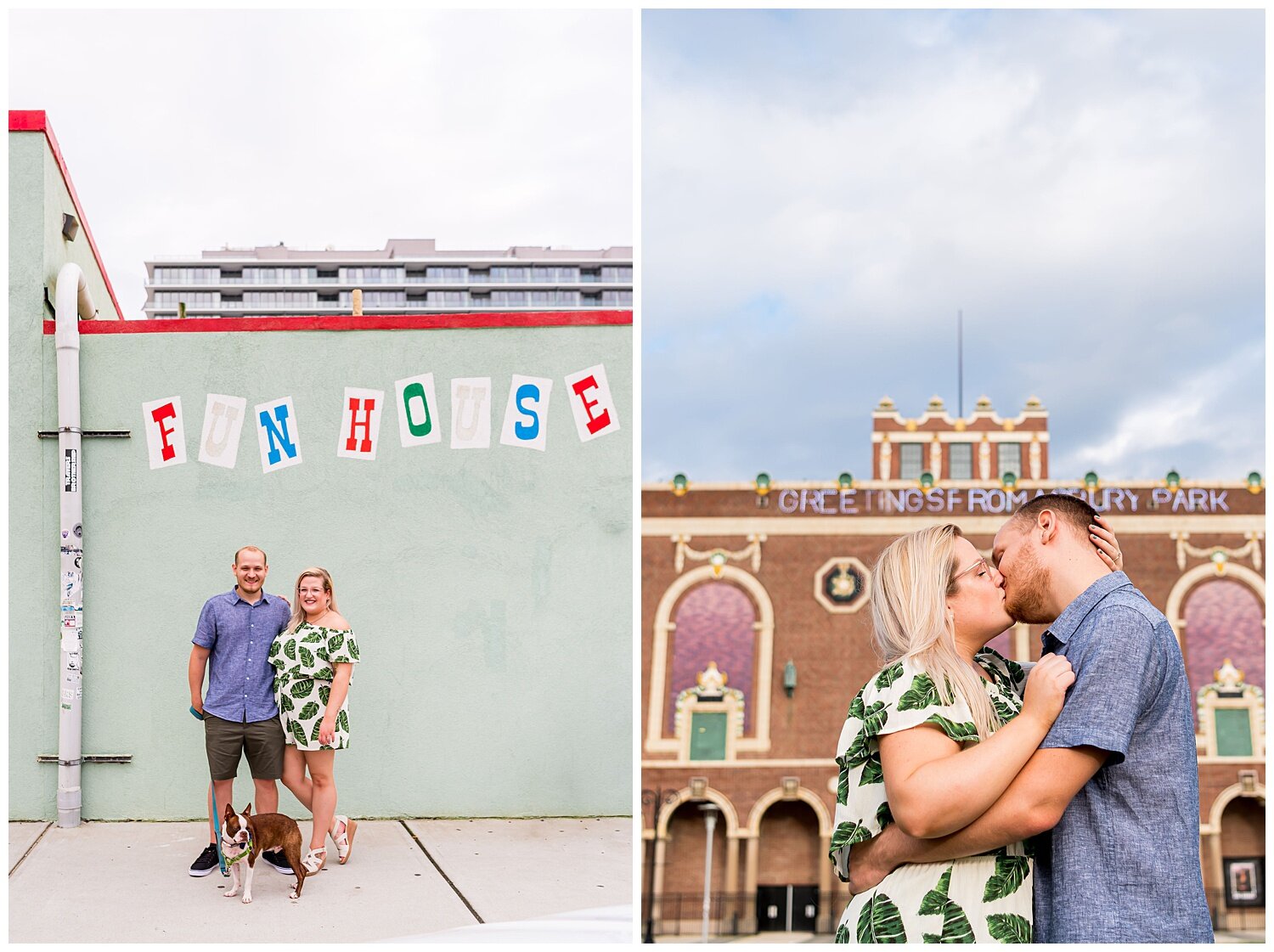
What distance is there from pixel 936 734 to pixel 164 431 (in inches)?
205

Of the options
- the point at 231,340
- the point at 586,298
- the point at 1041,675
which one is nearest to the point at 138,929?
the point at 231,340

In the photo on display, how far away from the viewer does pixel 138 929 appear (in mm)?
4523

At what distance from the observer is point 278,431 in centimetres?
636

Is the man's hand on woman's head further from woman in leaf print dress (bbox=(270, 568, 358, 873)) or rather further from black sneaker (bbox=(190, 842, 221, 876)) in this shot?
black sneaker (bbox=(190, 842, 221, 876))

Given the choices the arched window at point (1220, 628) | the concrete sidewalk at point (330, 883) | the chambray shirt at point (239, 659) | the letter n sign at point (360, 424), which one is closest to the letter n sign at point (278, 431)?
the letter n sign at point (360, 424)

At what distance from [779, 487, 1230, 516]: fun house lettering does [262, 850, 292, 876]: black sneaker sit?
14670mm

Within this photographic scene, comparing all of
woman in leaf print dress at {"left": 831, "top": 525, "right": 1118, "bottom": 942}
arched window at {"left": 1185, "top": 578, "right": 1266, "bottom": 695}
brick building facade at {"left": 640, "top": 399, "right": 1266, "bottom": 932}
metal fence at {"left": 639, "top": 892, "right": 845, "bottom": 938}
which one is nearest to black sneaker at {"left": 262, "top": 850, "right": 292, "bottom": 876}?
woman in leaf print dress at {"left": 831, "top": 525, "right": 1118, "bottom": 942}

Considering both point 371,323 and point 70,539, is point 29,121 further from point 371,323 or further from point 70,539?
point 70,539

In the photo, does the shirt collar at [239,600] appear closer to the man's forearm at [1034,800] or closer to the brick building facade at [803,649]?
the man's forearm at [1034,800]

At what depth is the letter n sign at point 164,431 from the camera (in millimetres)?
6270

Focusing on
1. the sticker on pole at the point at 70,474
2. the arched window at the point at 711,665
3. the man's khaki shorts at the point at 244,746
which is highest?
the sticker on pole at the point at 70,474

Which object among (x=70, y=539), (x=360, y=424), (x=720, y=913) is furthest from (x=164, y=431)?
(x=720, y=913)

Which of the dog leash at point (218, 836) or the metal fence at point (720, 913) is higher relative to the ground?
the dog leash at point (218, 836)

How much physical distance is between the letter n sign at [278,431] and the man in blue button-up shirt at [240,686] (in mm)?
1190
